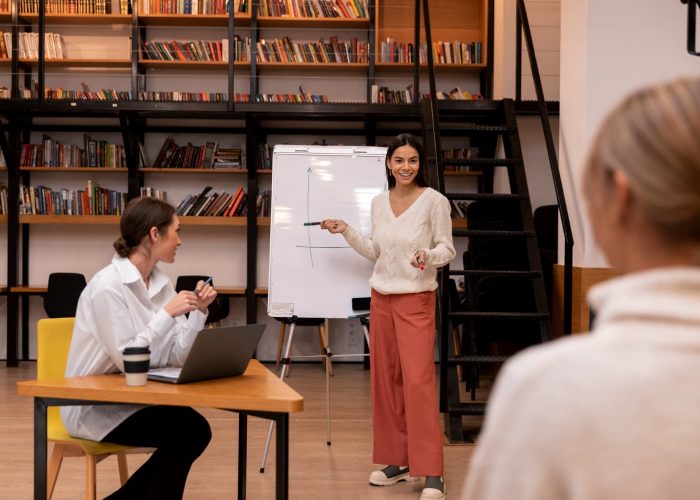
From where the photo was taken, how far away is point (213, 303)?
732 cm

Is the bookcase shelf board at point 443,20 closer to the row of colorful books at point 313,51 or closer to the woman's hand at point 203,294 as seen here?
the row of colorful books at point 313,51

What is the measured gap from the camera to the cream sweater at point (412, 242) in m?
3.74

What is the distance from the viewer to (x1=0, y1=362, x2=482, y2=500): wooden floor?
3768 millimetres

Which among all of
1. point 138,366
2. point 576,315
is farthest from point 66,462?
point 576,315

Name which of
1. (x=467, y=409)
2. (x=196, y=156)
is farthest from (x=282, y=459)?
(x=196, y=156)

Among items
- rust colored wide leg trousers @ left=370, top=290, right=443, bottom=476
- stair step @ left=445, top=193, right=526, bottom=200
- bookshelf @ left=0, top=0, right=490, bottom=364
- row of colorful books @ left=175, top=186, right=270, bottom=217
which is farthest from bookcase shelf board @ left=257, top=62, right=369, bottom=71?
rust colored wide leg trousers @ left=370, top=290, right=443, bottom=476

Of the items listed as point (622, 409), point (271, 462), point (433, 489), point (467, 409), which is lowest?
point (271, 462)

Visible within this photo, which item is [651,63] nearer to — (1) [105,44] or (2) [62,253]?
(1) [105,44]

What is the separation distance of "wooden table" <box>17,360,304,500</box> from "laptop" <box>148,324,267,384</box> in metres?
0.03

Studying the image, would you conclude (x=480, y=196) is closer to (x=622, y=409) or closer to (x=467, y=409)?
A: (x=467, y=409)

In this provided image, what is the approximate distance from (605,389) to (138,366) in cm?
180

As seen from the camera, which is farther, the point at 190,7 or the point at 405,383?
the point at 190,7

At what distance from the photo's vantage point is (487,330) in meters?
5.98

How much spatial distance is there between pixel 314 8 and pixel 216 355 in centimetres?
591
